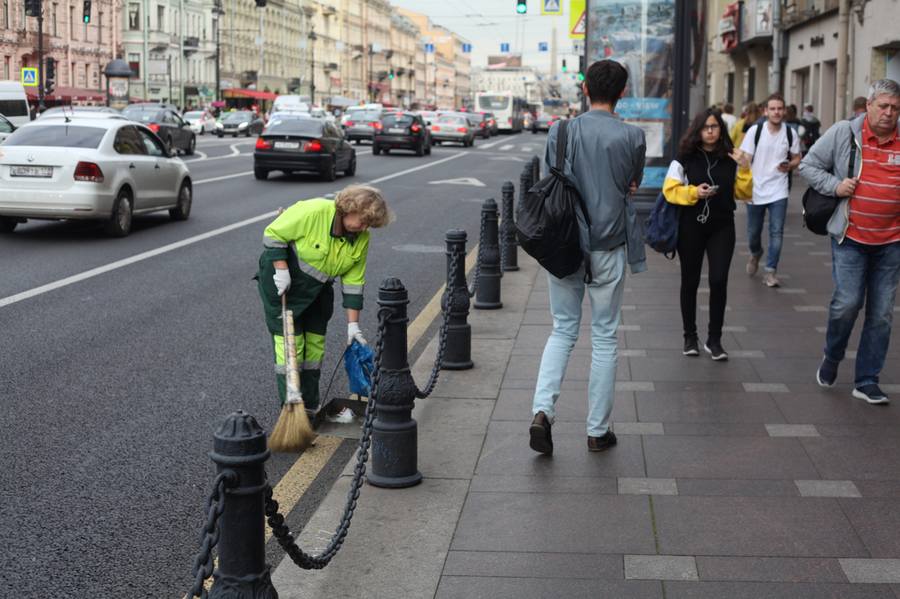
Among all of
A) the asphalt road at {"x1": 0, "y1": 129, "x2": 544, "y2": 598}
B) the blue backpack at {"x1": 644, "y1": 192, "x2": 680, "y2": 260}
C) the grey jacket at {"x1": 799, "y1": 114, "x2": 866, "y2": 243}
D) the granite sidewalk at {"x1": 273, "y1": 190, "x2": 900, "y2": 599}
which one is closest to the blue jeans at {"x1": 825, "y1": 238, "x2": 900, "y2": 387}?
the grey jacket at {"x1": 799, "y1": 114, "x2": 866, "y2": 243}

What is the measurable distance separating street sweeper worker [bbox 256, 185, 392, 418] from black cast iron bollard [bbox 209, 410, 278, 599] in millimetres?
3067

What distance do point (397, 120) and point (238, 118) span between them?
2486 cm

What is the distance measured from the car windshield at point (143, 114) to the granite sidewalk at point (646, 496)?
3154 cm

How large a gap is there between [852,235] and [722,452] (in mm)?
1820

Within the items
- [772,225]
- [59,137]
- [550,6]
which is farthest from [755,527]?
[550,6]

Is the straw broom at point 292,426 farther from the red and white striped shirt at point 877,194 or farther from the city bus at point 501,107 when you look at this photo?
the city bus at point 501,107

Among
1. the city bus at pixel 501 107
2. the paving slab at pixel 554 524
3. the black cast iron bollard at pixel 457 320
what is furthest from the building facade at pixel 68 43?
the paving slab at pixel 554 524

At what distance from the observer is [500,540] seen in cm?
471

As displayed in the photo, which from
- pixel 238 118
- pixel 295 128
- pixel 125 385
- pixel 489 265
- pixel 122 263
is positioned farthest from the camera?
pixel 238 118

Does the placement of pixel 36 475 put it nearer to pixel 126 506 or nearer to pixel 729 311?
pixel 126 506

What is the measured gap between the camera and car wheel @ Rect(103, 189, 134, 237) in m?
15.9

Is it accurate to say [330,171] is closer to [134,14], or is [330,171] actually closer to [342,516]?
[342,516]

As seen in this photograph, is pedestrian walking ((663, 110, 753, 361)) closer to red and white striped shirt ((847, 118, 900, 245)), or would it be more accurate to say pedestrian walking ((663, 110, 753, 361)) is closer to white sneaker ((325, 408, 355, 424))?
red and white striped shirt ((847, 118, 900, 245))

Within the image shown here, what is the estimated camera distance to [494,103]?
84750 millimetres
